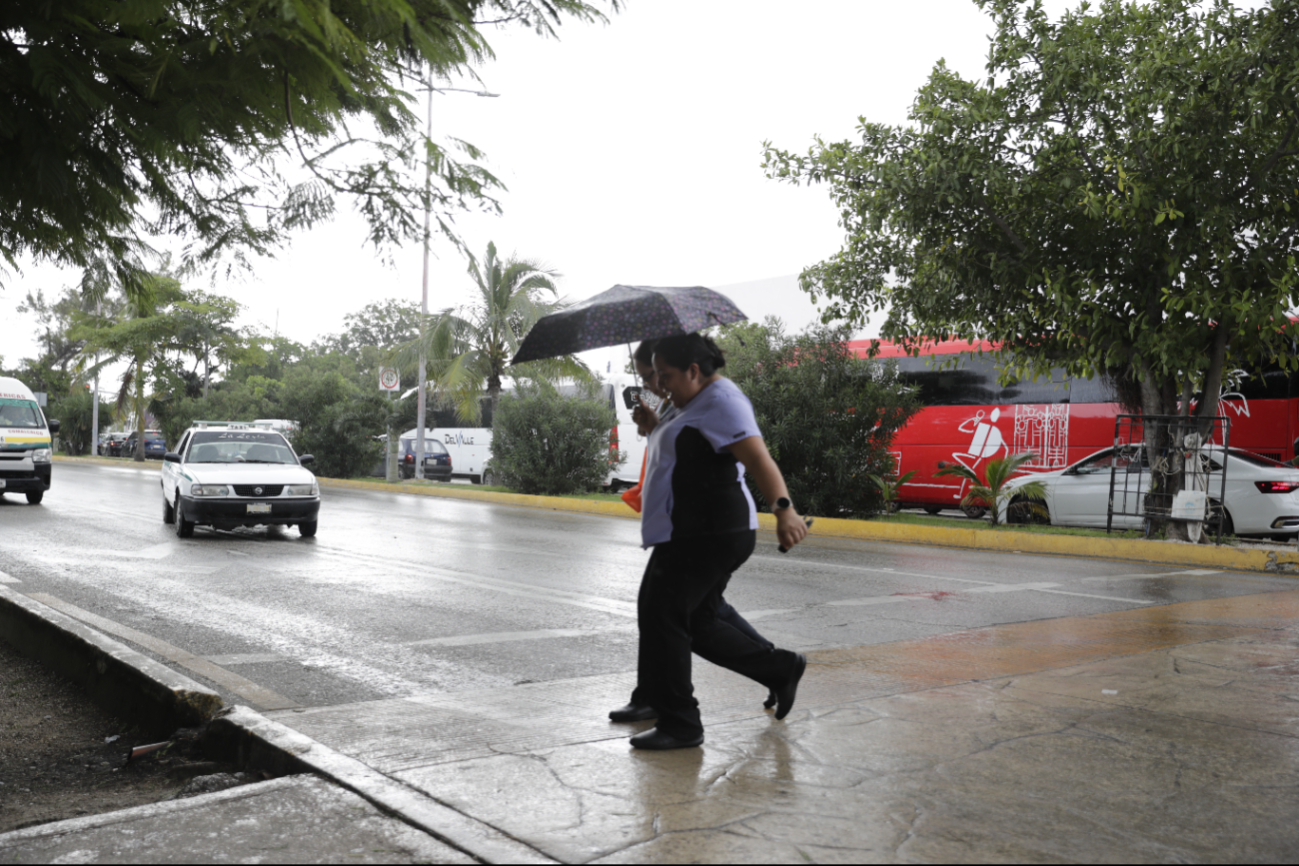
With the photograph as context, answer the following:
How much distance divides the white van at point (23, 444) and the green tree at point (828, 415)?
12.6m

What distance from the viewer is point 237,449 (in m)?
14.6

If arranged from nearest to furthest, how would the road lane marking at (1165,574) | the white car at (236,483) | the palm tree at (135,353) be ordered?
the road lane marking at (1165,574) → the white car at (236,483) → the palm tree at (135,353)

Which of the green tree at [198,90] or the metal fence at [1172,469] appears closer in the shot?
the green tree at [198,90]

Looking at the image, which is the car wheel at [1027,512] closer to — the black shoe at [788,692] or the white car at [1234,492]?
the white car at [1234,492]

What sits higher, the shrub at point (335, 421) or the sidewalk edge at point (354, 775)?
the shrub at point (335, 421)

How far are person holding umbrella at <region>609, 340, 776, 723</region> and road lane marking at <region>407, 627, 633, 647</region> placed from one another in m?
2.47

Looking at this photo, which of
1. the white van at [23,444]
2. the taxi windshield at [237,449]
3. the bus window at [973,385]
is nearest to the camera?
the taxi windshield at [237,449]

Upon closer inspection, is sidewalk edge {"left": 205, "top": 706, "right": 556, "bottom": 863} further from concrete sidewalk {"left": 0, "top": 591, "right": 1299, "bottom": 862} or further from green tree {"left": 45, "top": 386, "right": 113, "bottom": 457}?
green tree {"left": 45, "top": 386, "right": 113, "bottom": 457}

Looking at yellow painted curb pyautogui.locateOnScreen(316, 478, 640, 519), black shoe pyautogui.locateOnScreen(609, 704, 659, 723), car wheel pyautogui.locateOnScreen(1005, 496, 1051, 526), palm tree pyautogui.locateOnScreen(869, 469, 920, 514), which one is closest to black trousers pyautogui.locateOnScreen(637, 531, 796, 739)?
black shoe pyautogui.locateOnScreen(609, 704, 659, 723)

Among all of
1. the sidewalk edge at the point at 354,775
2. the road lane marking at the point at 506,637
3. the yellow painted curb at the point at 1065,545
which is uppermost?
the yellow painted curb at the point at 1065,545

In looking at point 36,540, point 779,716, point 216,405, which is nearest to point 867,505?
point 36,540

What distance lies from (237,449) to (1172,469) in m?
12.8

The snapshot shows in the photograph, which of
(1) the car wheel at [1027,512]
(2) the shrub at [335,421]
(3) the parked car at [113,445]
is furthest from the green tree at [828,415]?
(3) the parked car at [113,445]

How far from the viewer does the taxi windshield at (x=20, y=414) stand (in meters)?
18.7
